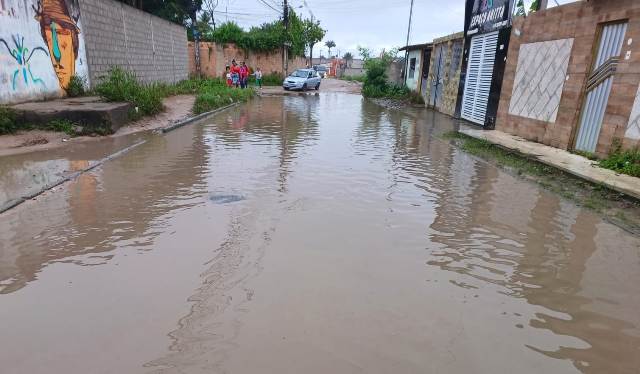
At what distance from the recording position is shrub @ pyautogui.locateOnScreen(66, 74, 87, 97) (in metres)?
12.6

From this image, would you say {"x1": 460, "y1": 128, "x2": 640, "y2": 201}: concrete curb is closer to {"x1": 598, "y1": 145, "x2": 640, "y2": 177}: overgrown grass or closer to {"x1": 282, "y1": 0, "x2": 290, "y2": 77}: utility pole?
{"x1": 598, "y1": 145, "x2": 640, "y2": 177}: overgrown grass

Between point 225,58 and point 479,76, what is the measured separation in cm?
2548

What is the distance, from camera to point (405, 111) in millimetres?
19047

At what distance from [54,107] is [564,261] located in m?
10.8

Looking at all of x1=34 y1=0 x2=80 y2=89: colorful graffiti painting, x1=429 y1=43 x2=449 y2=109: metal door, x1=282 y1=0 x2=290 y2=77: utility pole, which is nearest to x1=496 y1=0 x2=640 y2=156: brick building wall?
x1=429 y1=43 x2=449 y2=109: metal door

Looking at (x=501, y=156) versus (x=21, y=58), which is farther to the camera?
(x=21, y=58)

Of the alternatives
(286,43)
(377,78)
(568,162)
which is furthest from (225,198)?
(286,43)

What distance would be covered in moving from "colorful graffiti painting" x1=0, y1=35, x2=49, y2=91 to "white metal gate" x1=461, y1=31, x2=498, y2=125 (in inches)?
525

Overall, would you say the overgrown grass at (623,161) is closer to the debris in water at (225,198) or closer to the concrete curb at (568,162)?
the concrete curb at (568,162)

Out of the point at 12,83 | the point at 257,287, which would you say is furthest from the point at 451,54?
the point at 257,287

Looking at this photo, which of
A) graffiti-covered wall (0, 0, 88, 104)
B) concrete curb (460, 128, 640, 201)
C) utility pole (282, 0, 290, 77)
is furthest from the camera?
utility pole (282, 0, 290, 77)

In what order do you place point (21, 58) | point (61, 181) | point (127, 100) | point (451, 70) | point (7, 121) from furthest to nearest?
point (451, 70) → point (127, 100) → point (21, 58) → point (7, 121) → point (61, 181)

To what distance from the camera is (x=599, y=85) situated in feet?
27.2

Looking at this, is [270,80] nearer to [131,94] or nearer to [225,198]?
[131,94]
